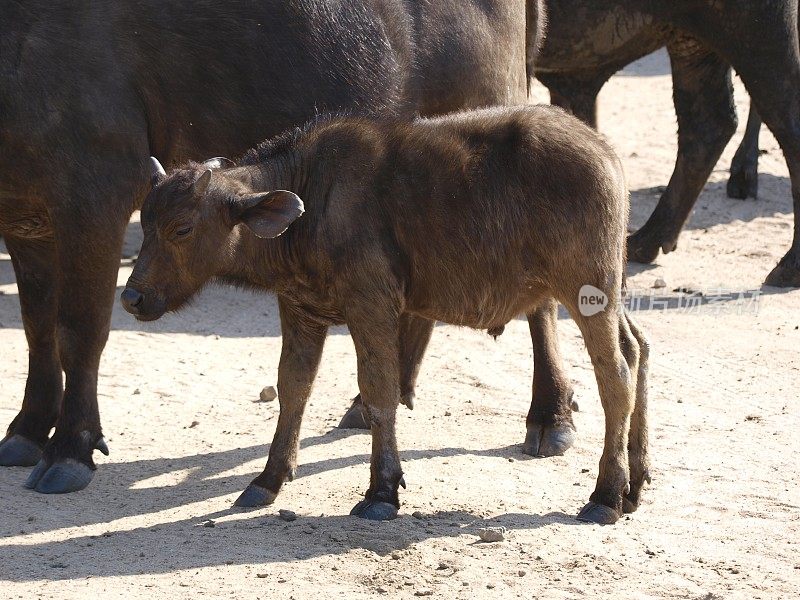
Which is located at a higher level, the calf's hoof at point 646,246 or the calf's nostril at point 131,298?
the calf's hoof at point 646,246

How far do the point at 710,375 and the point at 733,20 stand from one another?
3.21m

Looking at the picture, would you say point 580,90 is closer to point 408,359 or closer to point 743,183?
point 743,183

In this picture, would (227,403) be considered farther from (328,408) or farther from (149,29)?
(149,29)

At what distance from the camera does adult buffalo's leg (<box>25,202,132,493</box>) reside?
6594 millimetres

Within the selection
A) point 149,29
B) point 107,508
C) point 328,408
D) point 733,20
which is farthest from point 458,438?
point 733,20

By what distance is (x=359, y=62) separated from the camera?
704 centimetres

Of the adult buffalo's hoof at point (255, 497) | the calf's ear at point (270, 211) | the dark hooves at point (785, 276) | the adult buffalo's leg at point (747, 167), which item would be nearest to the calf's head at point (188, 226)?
the calf's ear at point (270, 211)

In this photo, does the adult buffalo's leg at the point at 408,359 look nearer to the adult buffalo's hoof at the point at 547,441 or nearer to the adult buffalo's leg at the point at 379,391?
the adult buffalo's hoof at the point at 547,441

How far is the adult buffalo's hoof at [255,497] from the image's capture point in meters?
6.43

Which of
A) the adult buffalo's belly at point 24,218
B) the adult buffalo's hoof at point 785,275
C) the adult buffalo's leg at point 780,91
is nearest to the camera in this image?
the adult buffalo's belly at point 24,218

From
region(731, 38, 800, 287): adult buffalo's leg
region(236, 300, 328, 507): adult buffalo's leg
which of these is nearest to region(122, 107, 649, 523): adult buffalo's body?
region(236, 300, 328, 507): adult buffalo's leg

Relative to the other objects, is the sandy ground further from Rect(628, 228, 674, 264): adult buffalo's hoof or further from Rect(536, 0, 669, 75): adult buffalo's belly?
Rect(536, 0, 669, 75): adult buffalo's belly

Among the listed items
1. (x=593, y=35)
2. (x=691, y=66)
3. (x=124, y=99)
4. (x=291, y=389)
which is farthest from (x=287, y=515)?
(x=691, y=66)

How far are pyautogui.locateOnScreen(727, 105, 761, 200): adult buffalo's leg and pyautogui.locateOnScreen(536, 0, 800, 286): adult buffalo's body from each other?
5.94 ft
